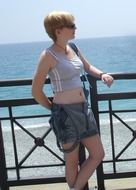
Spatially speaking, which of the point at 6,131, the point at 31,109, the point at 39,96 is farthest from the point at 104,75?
the point at 31,109

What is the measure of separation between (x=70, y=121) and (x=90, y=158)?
0.41 m

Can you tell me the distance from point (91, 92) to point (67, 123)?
70cm

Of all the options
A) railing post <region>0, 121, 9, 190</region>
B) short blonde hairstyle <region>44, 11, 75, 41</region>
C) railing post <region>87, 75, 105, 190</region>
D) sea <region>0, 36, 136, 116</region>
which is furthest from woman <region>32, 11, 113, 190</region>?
sea <region>0, 36, 136, 116</region>

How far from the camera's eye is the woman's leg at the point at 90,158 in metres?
3.65

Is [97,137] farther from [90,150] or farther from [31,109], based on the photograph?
[31,109]

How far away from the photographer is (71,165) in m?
3.72

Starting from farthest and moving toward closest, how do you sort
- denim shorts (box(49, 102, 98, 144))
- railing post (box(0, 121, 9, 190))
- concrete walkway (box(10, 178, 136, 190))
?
concrete walkway (box(10, 178, 136, 190)) < railing post (box(0, 121, 9, 190)) < denim shorts (box(49, 102, 98, 144))

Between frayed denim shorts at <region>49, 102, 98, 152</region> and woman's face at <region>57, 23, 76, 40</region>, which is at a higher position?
woman's face at <region>57, 23, 76, 40</region>

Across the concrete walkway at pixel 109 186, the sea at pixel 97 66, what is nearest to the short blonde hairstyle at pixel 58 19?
the sea at pixel 97 66

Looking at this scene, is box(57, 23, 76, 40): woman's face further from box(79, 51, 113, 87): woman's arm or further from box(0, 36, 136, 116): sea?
box(0, 36, 136, 116): sea

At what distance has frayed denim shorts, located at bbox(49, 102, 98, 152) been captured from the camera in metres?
3.50

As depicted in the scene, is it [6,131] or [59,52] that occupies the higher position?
[59,52]

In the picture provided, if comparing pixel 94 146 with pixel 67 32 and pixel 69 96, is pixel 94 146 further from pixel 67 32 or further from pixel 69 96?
pixel 67 32

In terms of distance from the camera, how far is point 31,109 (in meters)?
21.0
